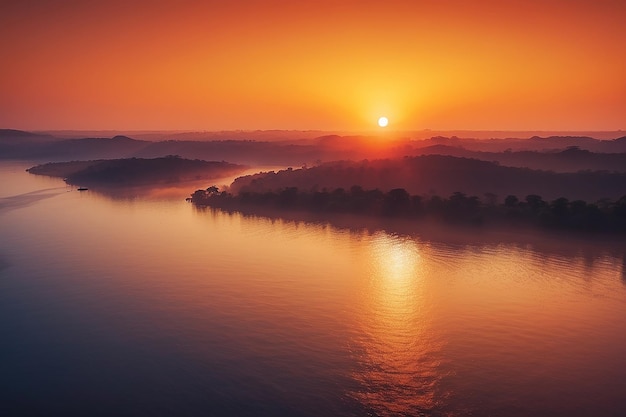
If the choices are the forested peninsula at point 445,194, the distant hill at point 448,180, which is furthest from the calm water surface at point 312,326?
the distant hill at point 448,180

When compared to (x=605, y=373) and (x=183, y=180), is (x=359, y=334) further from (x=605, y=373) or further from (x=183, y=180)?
(x=183, y=180)

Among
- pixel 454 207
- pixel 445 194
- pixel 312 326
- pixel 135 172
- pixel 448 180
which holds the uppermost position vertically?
pixel 135 172

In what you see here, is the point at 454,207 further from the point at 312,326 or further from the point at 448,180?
the point at 312,326

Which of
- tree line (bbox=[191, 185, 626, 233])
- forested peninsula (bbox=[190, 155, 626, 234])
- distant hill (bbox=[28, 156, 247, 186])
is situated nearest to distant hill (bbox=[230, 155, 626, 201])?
forested peninsula (bbox=[190, 155, 626, 234])

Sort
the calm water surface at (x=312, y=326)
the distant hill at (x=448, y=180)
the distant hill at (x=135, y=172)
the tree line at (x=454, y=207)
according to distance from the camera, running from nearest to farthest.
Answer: the calm water surface at (x=312, y=326)
the tree line at (x=454, y=207)
the distant hill at (x=448, y=180)
the distant hill at (x=135, y=172)

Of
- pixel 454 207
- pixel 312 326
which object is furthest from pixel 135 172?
pixel 312 326

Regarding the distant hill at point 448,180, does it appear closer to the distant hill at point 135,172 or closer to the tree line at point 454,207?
the tree line at point 454,207
